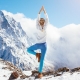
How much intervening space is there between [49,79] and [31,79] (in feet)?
4.90

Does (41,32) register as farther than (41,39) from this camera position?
Yes

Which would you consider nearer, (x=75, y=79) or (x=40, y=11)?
(x=40, y=11)

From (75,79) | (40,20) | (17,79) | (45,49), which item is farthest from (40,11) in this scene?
(17,79)

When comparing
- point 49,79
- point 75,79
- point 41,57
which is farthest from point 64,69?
point 41,57

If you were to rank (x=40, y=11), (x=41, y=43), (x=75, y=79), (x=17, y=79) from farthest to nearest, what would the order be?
(x=17, y=79) < (x=75, y=79) < (x=40, y=11) < (x=41, y=43)

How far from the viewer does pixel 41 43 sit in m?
10.8

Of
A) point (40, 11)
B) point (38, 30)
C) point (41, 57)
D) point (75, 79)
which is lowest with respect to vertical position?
point (75, 79)

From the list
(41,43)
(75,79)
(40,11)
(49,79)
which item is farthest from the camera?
(49,79)

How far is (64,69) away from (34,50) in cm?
772

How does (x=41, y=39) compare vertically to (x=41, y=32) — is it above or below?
below

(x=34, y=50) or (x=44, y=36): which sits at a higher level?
(x=44, y=36)

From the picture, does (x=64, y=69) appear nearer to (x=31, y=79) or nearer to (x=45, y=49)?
(x=31, y=79)

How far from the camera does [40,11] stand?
11.6 m

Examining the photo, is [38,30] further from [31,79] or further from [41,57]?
[31,79]
